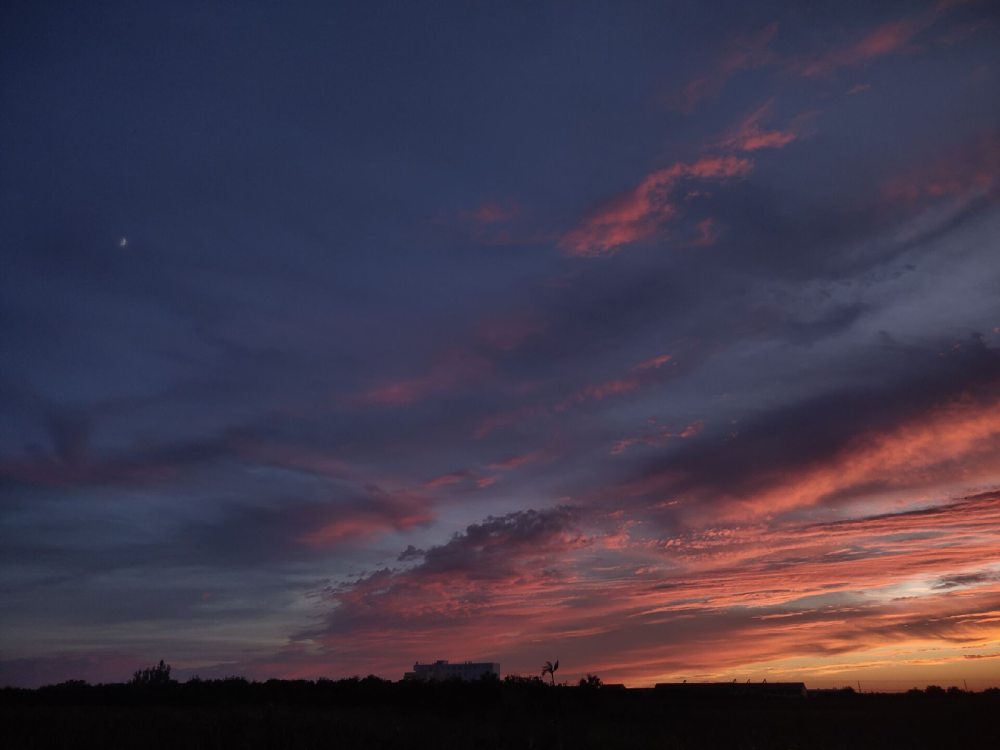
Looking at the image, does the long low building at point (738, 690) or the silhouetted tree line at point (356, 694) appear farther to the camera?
the long low building at point (738, 690)

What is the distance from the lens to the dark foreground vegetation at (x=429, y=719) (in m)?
19.7

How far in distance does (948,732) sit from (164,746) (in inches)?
1520

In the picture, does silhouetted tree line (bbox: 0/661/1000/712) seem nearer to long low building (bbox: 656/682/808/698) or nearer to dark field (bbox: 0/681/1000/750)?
dark field (bbox: 0/681/1000/750)

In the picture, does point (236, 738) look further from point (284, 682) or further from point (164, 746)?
point (284, 682)

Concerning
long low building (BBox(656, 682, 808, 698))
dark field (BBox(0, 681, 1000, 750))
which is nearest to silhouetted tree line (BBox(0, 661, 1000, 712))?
dark field (BBox(0, 681, 1000, 750))

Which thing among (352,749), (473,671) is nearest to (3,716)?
(352,749)

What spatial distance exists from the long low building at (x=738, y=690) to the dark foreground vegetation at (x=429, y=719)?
4.52 meters

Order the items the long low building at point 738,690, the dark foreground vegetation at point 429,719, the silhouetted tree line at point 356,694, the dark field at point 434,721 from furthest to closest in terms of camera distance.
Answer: the long low building at point 738,690 → the silhouetted tree line at point 356,694 → the dark foreground vegetation at point 429,719 → the dark field at point 434,721

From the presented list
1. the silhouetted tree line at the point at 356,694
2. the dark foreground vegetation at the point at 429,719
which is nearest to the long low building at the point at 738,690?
the dark foreground vegetation at the point at 429,719

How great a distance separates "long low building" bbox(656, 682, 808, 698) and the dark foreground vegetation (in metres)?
4.52

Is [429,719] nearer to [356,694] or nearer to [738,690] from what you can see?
[356,694]

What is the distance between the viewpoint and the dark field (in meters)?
19.6

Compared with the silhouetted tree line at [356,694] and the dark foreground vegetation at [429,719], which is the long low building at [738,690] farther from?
the silhouetted tree line at [356,694]

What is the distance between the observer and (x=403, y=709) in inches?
2088
